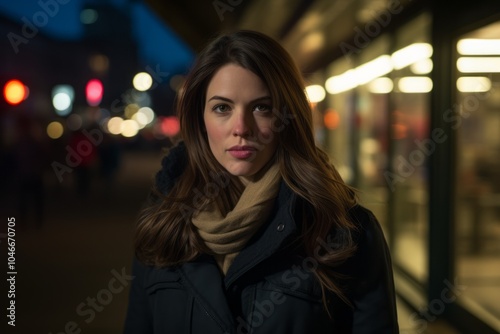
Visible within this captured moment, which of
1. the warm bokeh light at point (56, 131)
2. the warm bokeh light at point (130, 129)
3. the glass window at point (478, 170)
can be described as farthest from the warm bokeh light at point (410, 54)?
the warm bokeh light at point (130, 129)

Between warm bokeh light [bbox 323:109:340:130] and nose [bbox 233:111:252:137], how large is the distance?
43.3 feet

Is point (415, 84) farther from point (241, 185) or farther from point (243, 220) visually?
point (243, 220)

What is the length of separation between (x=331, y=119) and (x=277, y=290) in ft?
45.8

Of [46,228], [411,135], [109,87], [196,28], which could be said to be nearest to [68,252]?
[46,228]

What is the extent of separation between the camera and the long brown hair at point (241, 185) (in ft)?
6.41

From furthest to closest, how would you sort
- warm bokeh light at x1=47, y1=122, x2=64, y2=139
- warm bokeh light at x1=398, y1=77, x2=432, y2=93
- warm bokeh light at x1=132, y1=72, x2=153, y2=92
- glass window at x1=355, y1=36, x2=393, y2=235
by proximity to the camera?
warm bokeh light at x1=47, y1=122, x2=64, y2=139
warm bokeh light at x1=132, y1=72, x2=153, y2=92
glass window at x1=355, y1=36, x2=393, y2=235
warm bokeh light at x1=398, y1=77, x2=432, y2=93

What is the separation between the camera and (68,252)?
361 inches

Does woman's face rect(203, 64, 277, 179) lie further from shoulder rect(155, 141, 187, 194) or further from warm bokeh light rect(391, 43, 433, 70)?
warm bokeh light rect(391, 43, 433, 70)

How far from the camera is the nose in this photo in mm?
1918

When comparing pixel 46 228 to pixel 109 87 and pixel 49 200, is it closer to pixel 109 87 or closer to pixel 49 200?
pixel 49 200

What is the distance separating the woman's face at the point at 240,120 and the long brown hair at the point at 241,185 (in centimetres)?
3

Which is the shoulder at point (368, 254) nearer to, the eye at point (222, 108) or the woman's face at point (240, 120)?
the woman's face at point (240, 120)

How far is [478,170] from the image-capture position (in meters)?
5.68

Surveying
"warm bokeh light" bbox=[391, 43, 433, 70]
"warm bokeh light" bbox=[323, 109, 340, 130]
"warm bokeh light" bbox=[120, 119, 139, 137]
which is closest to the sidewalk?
"warm bokeh light" bbox=[391, 43, 433, 70]
